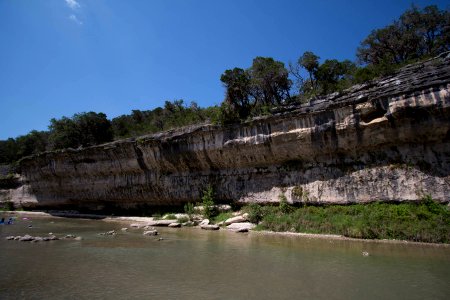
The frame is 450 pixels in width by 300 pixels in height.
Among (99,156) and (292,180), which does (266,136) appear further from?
(99,156)

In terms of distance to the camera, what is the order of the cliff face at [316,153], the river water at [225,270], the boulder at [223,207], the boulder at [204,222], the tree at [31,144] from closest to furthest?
1. the river water at [225,270]
2. the cliff face at [316,153]
3. the boulder at [204,222]
4. the boulder at [223,207]
5. the tree at [31,144]

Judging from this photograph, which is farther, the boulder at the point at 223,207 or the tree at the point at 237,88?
the tree at the point at 237,88

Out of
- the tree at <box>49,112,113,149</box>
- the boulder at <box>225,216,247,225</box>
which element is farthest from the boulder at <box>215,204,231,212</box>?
the tree at <box>49,112,113,149</box>

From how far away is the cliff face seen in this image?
55.7ft

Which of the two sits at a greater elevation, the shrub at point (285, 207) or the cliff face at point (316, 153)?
the cliff face at point (316, 153)

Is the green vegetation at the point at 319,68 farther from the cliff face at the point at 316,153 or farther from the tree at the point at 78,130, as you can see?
the tree at the point at 78,130

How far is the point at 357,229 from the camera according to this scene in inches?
632

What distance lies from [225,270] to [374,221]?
9670mm

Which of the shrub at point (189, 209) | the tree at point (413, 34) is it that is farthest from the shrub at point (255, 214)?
the tree at point (413, 34)

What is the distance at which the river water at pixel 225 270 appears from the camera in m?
8.20

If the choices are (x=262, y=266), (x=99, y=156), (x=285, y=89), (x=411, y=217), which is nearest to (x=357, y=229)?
(x=411, y=217)

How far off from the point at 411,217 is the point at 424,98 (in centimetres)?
633

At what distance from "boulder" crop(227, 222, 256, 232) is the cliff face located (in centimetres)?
305

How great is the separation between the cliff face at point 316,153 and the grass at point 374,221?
3.16 feet
